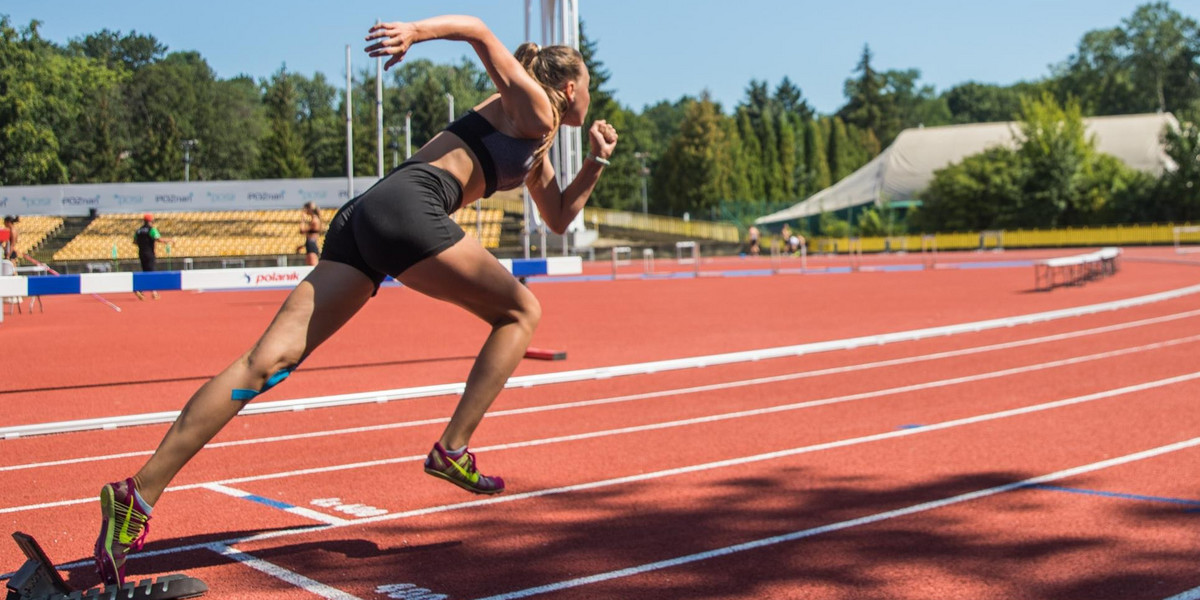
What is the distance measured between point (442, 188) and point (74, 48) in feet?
29.3

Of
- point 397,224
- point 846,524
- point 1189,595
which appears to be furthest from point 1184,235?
point 397,224

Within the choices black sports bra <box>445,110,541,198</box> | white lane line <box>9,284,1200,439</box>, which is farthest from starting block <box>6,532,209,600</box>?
white lane line <box>9,284,1200,439</box>

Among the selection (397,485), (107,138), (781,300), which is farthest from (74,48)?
(781,300)

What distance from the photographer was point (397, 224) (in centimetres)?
364

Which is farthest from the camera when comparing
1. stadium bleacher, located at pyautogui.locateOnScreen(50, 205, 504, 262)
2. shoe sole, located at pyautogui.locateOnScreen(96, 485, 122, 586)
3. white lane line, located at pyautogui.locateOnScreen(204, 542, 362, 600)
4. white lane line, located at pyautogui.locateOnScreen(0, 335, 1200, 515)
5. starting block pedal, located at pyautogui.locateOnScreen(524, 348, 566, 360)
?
stadium bleacher, located at pyautogui.locateOnScreen(50, 205, 504, 262)

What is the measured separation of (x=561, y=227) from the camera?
14.8 feet

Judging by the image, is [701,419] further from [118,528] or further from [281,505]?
[118,528]

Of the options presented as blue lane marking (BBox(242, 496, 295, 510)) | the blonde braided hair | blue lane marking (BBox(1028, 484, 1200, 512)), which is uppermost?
the blonde braided hair

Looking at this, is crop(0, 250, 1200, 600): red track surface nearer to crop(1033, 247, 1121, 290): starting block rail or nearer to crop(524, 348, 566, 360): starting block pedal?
crop(524, 348, 566, 360): starting block pedal

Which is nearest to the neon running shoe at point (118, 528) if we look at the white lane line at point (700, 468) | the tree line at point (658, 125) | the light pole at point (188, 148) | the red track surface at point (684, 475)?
the red track surface at point (684, 475)

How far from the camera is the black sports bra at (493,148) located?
3873mm

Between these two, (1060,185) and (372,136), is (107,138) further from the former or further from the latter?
(1060,185)

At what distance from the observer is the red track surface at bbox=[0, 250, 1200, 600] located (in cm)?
397

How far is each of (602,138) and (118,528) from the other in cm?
222
